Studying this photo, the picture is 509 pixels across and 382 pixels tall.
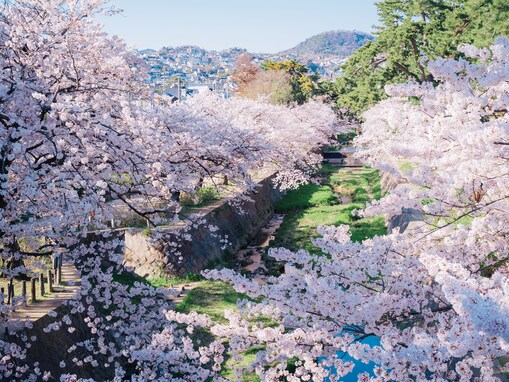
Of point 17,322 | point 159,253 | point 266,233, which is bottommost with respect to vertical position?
point 266,233

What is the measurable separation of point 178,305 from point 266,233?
33.7ft

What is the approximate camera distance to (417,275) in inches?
216

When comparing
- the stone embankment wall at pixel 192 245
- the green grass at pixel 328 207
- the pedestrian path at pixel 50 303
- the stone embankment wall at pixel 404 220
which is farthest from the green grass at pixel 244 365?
the green grass at pixel 328 207

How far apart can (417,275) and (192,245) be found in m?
10.5

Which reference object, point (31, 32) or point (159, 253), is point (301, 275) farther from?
point (159, 253)

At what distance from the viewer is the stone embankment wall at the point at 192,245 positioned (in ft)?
46.1

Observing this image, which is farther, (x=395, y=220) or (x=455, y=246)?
(x=395, y=220)

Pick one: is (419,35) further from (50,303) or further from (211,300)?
(50,303)

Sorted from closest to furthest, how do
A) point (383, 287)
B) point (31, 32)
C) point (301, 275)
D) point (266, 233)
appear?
point (383, 287) < point (301, 275) < point (31, 32) < point (266, 233)

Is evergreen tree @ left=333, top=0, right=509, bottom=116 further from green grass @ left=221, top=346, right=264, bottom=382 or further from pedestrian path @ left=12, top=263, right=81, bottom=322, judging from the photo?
pedestrian path @ left=12, top=263, right=81, bottom=322

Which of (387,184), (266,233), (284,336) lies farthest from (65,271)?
(387,184)

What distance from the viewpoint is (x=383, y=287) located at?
202 inches

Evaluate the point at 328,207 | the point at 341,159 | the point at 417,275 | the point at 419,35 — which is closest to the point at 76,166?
the point at 417,275

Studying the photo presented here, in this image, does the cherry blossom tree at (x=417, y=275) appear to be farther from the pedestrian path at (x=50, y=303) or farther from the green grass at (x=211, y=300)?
the green grass at (x=211, y=300)
